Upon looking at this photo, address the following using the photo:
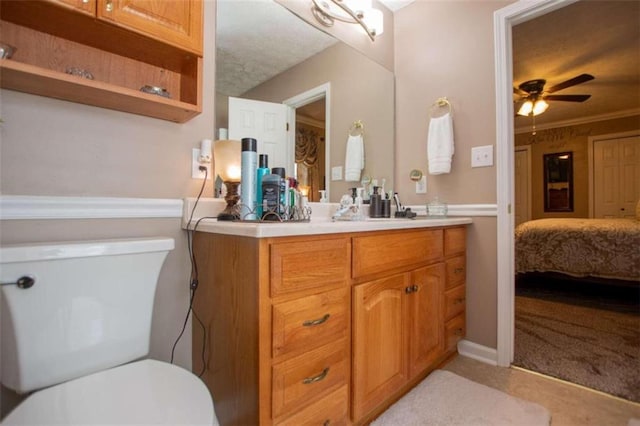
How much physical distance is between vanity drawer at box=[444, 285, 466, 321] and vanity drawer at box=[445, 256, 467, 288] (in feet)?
0.12

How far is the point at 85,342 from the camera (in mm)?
876

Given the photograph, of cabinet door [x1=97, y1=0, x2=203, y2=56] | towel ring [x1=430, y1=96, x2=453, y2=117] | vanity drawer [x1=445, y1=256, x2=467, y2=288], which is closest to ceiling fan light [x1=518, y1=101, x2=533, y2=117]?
towel ring [x1=430, y1=96, x2=453, y2=117]

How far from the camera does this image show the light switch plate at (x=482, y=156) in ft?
5.80

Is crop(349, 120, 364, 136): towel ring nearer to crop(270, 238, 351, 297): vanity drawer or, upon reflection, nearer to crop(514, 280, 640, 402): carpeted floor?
crop(270, 238, 351, 297): vanity drawer

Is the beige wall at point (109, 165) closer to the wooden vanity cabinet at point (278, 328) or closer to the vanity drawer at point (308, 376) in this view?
the wooden vanity cabinet at point (278, 328)

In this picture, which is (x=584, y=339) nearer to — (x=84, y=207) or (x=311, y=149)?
(x=311, y=149)

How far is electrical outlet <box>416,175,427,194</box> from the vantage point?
6.83ft

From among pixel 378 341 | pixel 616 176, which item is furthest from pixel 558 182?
pixel 378 341

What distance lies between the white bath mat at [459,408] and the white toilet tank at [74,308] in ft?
Result: 3.42

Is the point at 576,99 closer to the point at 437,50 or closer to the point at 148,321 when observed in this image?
the point at 437,50

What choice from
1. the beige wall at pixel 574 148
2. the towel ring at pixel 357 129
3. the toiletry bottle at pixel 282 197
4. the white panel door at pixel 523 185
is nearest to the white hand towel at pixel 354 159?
the towel ring at pixel 357 129

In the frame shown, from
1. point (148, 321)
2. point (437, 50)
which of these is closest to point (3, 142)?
point (148, 321)

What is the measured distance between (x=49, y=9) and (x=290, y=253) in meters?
0.99

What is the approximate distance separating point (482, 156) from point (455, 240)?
547 millimetres
